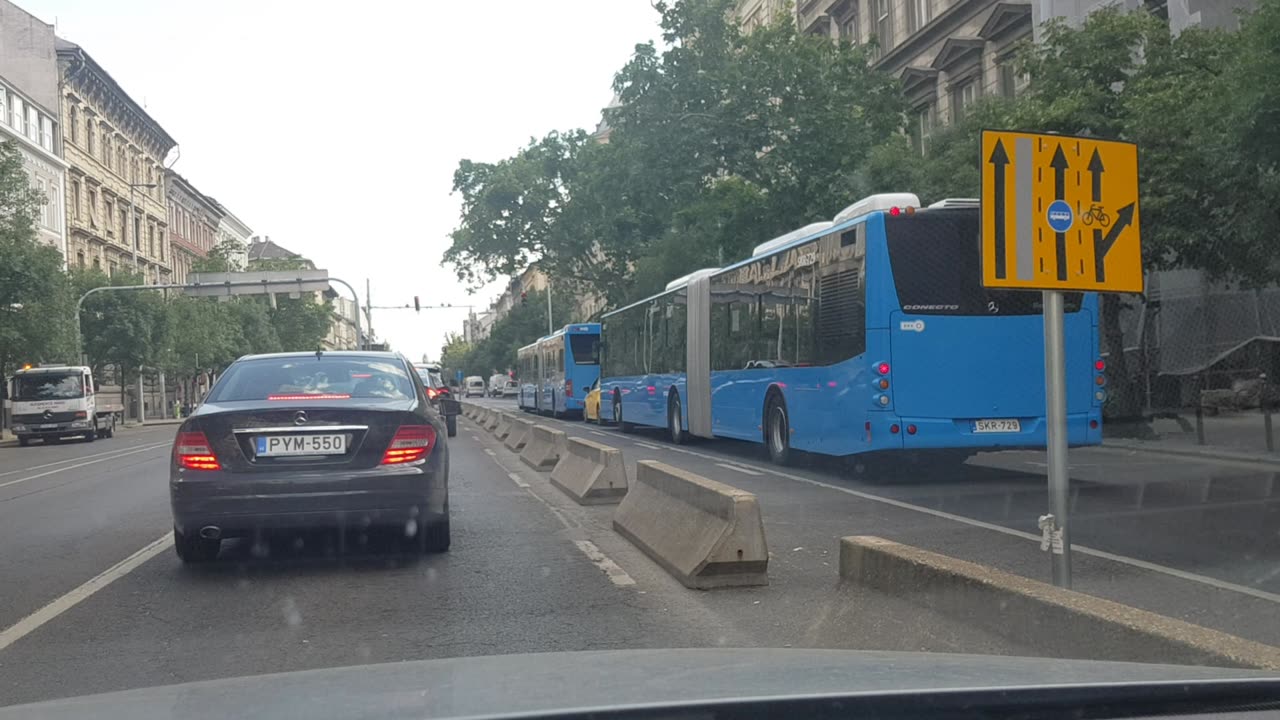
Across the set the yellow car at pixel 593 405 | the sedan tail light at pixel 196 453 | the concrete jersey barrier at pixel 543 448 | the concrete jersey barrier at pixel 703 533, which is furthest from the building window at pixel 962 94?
the sedan tail light at pixel 196 453

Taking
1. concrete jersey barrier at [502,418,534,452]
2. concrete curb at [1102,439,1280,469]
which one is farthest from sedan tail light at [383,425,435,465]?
concrete jersey barrier at [502,418,534,452]

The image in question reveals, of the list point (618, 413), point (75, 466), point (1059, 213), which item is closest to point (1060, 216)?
point (1059, 213)

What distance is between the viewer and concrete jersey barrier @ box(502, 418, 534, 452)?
73.6 feet

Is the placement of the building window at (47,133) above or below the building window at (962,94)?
above

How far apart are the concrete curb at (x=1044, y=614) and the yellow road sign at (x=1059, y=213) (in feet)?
4.58

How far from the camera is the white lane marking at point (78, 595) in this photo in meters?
6.43

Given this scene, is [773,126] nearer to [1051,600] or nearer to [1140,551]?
[1140,551]

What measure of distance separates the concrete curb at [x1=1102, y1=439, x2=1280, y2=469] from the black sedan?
1134cm

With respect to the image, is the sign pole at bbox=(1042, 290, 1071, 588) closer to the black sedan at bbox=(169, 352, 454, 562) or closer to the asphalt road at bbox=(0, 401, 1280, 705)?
the asphalt road at bbox=(0, 401, 1280, 705)

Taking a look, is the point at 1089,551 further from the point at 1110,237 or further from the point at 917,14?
the point at 917,14

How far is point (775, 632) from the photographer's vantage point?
19.9 ft

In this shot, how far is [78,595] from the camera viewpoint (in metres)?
7.57

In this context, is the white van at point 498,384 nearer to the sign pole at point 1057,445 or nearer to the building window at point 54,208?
the building window at point 54,208

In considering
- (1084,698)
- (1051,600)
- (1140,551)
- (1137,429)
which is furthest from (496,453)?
(1084,698)
